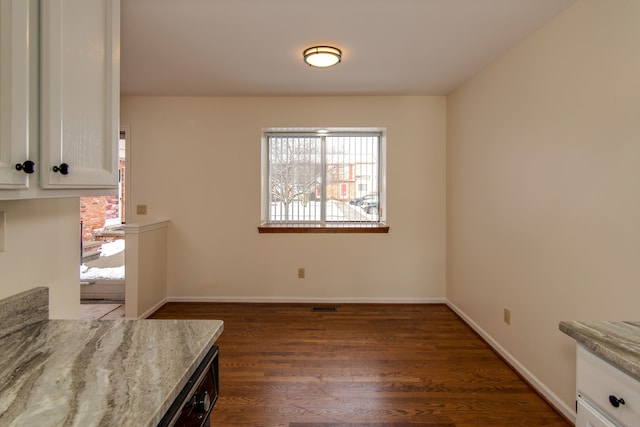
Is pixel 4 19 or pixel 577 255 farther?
pixel 577 255

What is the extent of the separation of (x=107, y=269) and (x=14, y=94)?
12.2 ft

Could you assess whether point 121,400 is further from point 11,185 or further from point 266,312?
point 266,312

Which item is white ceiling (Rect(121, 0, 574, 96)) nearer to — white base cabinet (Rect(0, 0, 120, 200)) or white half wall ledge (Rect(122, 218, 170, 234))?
white base cabinet (Rect(0, 0, 120, 200))

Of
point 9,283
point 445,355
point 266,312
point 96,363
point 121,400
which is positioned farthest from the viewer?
point 266,312

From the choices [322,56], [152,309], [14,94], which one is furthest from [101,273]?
[14,94]

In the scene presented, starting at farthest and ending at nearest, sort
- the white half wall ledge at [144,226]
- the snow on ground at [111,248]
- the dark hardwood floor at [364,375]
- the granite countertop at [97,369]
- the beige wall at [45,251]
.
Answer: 1. the snow on ground at [111,248]
2. the white half wall ledge at [144,226]
3. the dark hardwood floor at [364,375]
4. the beige wall at [45,251]
5. the granite countertop at [97,369]

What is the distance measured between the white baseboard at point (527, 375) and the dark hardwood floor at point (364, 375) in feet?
0.15

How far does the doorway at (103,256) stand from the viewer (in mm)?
3553

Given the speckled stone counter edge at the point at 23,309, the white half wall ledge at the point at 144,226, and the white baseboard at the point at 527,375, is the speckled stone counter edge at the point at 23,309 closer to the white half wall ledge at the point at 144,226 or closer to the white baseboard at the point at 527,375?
the white half wall ledge at the point at 144,226

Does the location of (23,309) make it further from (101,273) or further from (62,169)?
(101,273)

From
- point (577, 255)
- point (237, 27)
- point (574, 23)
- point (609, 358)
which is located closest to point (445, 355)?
point (577, 255)

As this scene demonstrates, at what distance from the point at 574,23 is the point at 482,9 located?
507 millimetres

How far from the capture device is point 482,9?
190cm

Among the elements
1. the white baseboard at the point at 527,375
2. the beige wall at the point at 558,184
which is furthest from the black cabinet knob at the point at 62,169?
the white baseboard at the point at 527,375
